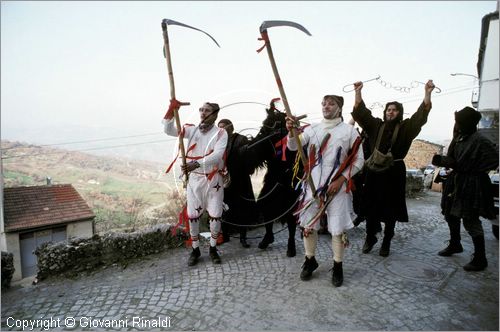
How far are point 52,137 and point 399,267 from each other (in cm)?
15112

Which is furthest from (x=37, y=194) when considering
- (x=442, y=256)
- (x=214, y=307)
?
(x=442, y=256)

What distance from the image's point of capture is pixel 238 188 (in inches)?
184

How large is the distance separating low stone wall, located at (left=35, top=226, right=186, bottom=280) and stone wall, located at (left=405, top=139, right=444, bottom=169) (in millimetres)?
21115

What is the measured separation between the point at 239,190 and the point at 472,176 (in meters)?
3.13

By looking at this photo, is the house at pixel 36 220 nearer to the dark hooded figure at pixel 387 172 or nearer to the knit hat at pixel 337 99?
the dark hooded figure at pixel 387 172

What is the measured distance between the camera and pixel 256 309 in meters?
2.92

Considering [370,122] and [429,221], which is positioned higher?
[370,122]

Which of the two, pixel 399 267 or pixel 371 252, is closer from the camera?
pixel 399 267

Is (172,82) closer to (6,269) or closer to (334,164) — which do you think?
(334,164)

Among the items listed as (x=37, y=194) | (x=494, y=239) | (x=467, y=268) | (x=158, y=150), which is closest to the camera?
(x=467, y=268)

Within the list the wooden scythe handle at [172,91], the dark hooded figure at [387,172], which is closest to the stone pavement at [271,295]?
the dark hooded figure at [387,172]

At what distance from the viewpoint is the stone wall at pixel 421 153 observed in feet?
70.3

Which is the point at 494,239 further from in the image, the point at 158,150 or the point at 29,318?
the point at 158,150

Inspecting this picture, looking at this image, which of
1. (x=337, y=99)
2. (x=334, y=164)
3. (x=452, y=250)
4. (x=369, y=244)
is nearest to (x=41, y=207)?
(x=369, y=244)
